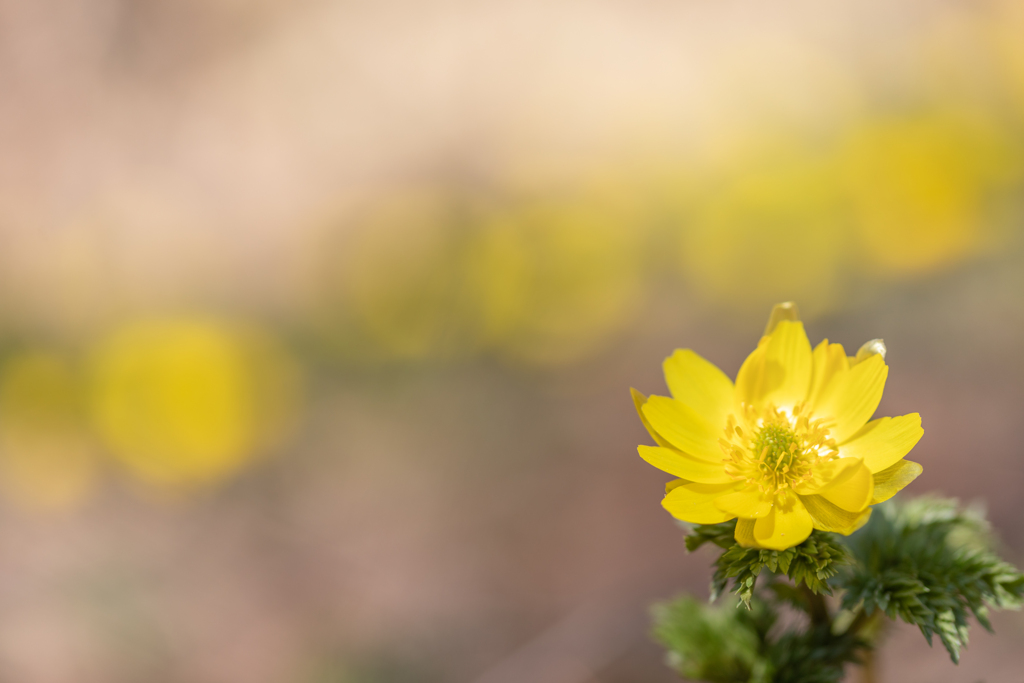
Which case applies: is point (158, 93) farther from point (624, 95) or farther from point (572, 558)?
point (572, 558)

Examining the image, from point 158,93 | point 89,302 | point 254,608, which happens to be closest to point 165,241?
point 89,302

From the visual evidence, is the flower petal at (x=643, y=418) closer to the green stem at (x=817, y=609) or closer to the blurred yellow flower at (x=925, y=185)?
the green stem at (x=817, y=609)

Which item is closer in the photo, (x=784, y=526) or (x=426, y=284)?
(x=784, y=526)

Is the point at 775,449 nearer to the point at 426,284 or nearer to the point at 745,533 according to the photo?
the point at 745,533

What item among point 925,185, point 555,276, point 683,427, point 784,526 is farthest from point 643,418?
point 925,185

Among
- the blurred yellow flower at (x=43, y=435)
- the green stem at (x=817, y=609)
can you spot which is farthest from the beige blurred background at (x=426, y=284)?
the green stem at (x=817, y=609)

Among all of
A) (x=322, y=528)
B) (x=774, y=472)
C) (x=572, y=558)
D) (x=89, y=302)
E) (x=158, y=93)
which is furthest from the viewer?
(x=158, y=93)
